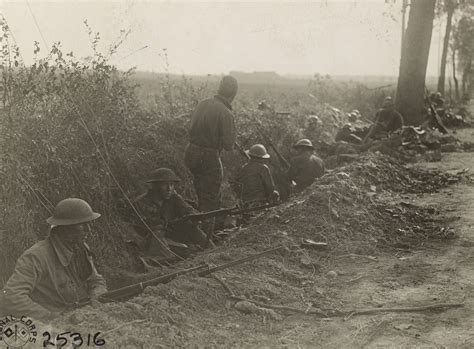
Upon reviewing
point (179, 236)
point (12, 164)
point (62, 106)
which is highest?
point (62, 106)

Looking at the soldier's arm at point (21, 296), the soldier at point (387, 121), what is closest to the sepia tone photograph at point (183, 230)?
the soldier's arm at point (21, 296)

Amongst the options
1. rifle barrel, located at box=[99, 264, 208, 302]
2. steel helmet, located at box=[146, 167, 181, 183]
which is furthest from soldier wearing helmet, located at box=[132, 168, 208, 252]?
rifle barrel, located at box=[99, 264, 208, 302]

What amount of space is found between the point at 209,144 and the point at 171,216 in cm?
126

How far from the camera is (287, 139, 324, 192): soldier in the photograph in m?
10.1

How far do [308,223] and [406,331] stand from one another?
111 inches

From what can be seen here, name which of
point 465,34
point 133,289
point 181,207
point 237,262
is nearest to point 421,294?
point 237,262

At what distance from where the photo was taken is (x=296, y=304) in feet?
17.2

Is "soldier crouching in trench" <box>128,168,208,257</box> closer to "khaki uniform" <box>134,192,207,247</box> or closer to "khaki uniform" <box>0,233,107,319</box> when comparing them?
"khaki uniform" <box>134,192,207,247</box>

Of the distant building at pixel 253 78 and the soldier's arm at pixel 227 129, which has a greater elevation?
the distant building at pixel 253 78

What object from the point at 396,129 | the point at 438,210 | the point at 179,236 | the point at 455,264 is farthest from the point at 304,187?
the point at 396,129

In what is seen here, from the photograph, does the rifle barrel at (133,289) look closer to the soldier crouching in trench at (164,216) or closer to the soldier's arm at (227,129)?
the soldier crouching in trench at (164,216)

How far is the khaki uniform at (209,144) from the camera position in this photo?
789 centimetres

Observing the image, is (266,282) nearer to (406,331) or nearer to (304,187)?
(406,331)

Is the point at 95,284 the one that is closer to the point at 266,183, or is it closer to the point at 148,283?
the point at 148,283
